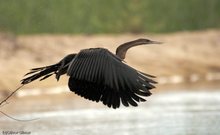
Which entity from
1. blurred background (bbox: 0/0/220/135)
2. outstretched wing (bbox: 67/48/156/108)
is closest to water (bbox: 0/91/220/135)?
blurred background (bbox: 0/0/220/135)

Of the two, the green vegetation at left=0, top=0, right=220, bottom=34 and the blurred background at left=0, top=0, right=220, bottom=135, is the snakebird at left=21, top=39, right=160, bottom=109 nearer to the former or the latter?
the blurred background at left=0, top=0, right=220, bottom=135

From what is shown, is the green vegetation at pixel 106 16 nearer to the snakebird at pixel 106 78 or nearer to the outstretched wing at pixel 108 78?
the snakebird at pixel 106 78

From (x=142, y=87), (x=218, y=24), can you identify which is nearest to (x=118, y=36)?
(x=218, y=24)

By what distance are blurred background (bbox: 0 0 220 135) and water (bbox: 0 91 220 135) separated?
1cm

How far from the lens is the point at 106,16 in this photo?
2853 centimetres

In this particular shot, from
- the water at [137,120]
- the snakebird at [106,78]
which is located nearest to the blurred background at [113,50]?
the water at [137,120]

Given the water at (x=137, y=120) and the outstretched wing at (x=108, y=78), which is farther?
the water at (x=137, y=120)

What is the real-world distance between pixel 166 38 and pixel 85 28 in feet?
9.82

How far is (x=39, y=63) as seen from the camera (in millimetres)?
20688

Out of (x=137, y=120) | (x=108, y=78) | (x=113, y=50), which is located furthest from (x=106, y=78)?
(x=113, y=50)

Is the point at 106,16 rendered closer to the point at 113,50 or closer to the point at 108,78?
the point at 113,50

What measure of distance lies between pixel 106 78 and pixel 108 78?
3 centimetres

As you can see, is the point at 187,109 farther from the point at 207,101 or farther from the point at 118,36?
the point at 118,36

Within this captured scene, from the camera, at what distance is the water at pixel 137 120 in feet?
37.3
